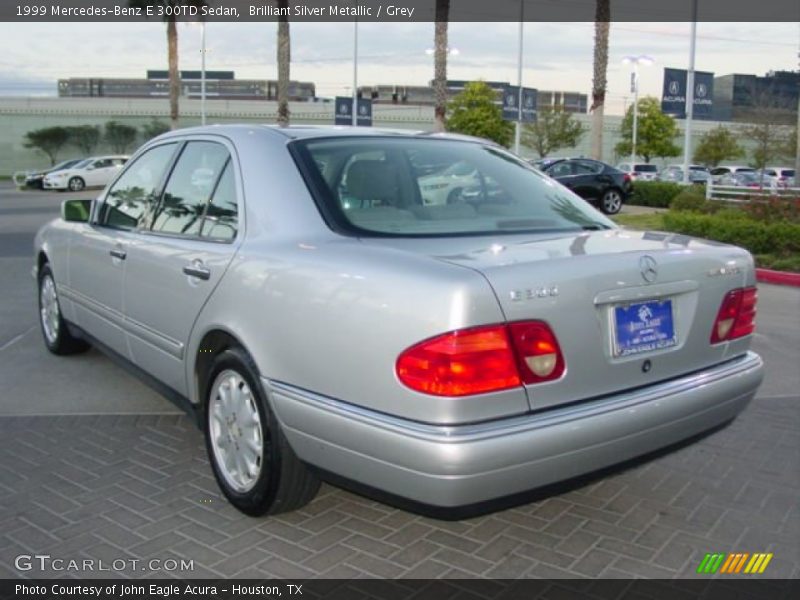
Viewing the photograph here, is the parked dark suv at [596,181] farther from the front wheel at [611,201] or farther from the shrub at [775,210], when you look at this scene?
the shrub at [775,210]

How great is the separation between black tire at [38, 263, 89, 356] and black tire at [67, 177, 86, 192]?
108 ft

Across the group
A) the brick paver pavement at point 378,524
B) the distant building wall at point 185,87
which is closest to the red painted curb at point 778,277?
the brick paver pavement at point 378,524

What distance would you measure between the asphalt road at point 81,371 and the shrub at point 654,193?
1681 centimetres

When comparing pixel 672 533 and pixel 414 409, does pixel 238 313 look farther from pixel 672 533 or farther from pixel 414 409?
pixel 672 533

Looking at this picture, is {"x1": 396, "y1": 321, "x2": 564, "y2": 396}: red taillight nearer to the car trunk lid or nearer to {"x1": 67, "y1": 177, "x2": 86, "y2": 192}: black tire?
the car trunk lid

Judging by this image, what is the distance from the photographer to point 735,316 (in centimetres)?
352

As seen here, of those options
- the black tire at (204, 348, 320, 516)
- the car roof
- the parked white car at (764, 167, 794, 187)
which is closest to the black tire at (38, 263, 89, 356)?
the car roof

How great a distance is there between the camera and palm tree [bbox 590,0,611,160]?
80.5ft

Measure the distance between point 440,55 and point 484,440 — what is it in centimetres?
2542

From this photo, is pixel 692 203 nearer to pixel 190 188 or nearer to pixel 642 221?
pixel 642 221

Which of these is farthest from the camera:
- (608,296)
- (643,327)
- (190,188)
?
(190,188)

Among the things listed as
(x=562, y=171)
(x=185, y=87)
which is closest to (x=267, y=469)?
(x=562, y=171)

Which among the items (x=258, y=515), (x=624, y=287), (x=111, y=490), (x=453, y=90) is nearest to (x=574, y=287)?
(x=624, y=287)

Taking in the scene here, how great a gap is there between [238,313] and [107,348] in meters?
1.95
